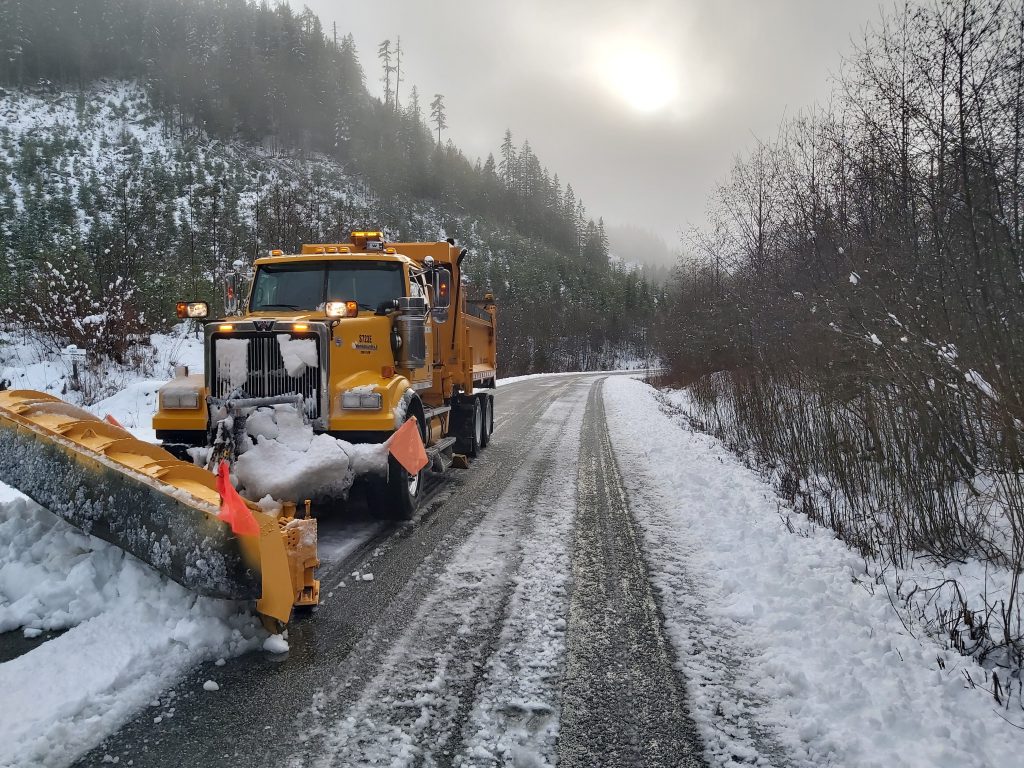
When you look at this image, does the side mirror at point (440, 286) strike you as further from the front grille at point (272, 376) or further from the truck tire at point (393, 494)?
the truck tire at point (393, 494)

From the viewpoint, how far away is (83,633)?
2.97 m

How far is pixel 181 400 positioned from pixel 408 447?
209 cm

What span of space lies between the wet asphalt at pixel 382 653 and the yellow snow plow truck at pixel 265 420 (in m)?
0.33

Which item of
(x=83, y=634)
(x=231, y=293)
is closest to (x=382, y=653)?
(x=83, y=634)

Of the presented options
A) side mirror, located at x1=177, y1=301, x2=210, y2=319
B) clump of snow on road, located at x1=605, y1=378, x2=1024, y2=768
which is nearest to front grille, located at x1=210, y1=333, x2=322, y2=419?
side mirror, located at x1=177, y1=301, x2=210, y2=319

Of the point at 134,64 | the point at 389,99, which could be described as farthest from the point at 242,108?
the point at 389,99

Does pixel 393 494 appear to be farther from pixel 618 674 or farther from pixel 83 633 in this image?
pixel 618 674

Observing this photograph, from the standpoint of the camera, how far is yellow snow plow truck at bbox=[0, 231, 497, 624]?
3129 mm

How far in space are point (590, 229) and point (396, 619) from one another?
413 ft

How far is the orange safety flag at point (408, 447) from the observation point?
5043mm

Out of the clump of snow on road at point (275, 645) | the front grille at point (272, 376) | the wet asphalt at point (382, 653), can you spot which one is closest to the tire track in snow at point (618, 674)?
the wet asphalt at point (382, 653)

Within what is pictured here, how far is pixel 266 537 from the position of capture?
9.94 feet

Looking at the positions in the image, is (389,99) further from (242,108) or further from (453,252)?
(453,252)

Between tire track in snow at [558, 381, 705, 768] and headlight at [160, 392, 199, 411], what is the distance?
11.8ft
